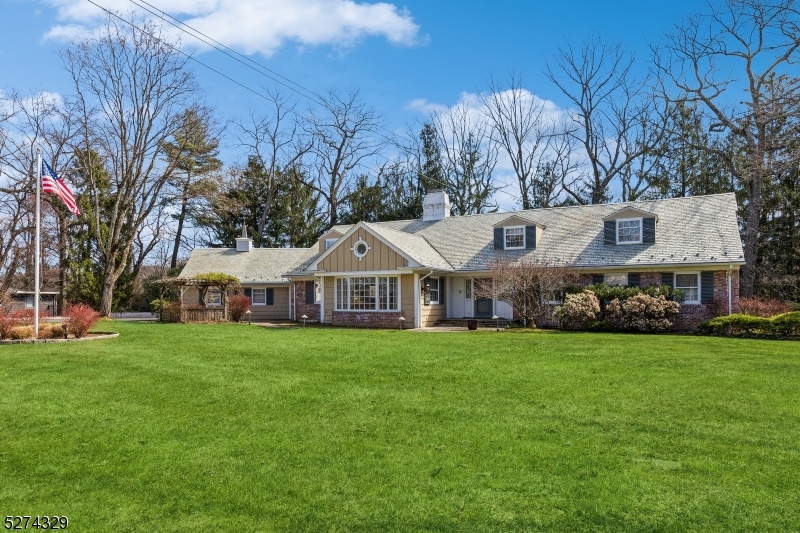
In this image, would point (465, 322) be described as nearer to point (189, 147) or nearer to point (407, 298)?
point (407, 298)

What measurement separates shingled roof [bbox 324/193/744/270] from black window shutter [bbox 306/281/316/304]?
4.94 meters

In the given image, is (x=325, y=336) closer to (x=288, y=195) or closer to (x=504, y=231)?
(x=504, y=231)

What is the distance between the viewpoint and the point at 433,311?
23.1 meters

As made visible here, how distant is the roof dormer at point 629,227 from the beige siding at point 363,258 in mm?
8044

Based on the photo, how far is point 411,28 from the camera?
17.4m

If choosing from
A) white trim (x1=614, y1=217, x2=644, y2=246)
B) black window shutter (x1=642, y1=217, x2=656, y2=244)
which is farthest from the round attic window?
black window shutter (x1=642, y1=217, x2=656, y2=244)

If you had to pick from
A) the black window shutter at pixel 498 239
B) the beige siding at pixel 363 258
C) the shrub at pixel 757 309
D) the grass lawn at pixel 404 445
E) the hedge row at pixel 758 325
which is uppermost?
the black window shutter at pixel 498 239

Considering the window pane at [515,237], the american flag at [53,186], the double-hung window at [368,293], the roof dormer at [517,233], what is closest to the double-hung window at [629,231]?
the roof dormer at [517,233]

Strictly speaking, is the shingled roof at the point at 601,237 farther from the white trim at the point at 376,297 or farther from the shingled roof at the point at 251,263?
the shingled roof at the point at 251,263

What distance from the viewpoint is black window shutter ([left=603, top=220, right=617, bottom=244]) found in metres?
22.1

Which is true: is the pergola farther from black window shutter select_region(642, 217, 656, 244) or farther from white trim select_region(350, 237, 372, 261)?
black window shutter select_region(642, 217, 656, 244)

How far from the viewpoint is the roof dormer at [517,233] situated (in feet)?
78.0

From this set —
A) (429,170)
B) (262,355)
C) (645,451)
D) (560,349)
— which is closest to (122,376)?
(262,355)

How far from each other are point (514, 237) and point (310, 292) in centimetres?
974
